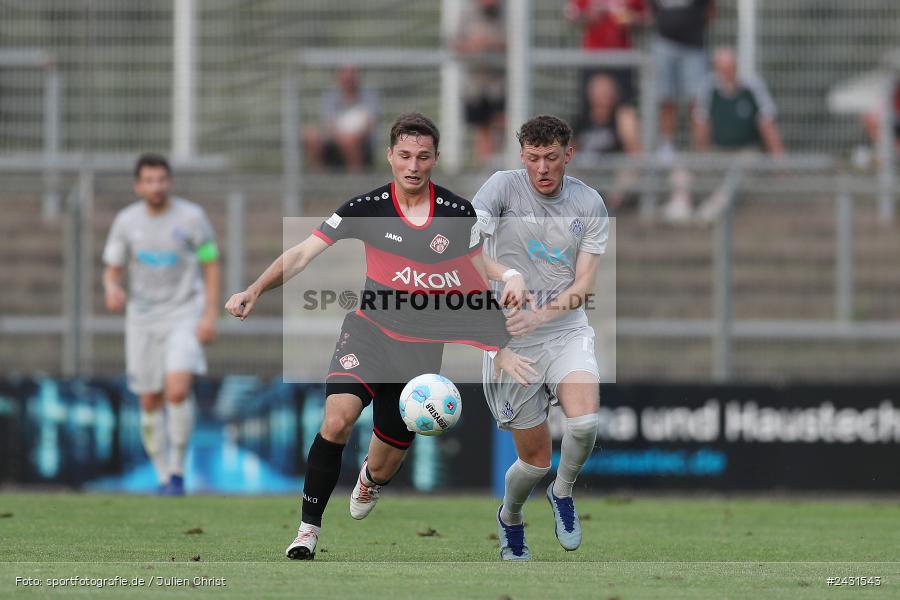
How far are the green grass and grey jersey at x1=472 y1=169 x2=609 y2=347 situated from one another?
149cm

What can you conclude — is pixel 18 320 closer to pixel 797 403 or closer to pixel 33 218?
pixel 33 218

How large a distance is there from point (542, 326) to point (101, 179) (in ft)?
24.4

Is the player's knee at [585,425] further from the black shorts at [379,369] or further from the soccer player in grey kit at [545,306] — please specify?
the black shorts at [379,369]

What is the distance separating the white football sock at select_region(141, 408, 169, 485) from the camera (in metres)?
13.5

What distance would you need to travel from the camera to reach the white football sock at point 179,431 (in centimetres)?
1335

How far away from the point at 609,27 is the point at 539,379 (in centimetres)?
940

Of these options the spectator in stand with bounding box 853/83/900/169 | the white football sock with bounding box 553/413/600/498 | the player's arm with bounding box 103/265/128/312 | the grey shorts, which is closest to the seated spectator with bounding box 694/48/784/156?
the grey shorts

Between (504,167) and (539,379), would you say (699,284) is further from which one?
(539,379)

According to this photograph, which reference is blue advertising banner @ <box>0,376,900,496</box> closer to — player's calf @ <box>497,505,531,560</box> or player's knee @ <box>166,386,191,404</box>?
player's knee @ <box>166,386,191,404</box>

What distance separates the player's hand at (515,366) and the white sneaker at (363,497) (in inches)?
38.3

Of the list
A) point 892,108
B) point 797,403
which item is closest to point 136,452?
point 797,403

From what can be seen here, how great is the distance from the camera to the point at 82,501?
12914mm

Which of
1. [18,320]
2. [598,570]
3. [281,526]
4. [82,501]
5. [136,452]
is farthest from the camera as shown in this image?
[18,320]

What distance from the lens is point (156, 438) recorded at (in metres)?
13.5
